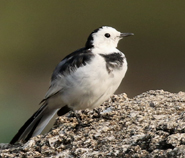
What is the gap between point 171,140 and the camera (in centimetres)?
321

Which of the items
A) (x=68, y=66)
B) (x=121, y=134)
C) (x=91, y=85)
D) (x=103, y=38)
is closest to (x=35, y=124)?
(x=68, y=66)

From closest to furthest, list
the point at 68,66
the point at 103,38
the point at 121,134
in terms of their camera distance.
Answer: the point at 121,134 < the point at 68,66 < the point at 103,38

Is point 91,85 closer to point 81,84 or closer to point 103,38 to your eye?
point 81,84

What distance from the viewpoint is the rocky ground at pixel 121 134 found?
3.28 metres

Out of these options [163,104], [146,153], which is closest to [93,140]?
[146,153]

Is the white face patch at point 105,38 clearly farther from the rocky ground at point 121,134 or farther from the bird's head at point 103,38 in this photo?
the rocky ground at point 121,134

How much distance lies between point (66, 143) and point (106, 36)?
2223mm

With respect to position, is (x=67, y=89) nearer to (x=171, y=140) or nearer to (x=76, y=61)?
(x=76, y=61)

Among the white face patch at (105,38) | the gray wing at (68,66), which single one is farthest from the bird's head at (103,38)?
the gray wing at (68,66)

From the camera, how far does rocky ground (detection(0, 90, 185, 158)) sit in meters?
3.28

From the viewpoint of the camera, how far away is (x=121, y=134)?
370cm

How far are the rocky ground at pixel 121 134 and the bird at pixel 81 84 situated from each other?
0.73 feet

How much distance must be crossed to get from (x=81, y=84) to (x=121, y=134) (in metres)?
1.39

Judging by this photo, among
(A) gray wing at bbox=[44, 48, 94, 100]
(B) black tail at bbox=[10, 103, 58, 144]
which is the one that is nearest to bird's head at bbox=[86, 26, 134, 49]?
(A) gray wing at bbox=[44, 48, 94, 100]
